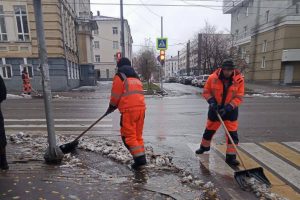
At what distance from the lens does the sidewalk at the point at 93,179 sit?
3.31 m

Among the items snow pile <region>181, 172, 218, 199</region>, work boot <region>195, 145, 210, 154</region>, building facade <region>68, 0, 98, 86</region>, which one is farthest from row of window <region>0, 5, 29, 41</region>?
snow pile <region>181, 172, 218, 199</region>

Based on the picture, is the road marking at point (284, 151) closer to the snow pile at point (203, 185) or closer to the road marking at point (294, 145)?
the road marking at point (294, 145)

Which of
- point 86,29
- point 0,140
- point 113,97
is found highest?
point 86,29

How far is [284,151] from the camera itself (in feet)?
17.5

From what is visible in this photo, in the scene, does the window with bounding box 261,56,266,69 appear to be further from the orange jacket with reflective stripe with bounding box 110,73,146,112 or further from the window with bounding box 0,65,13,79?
the orange jacket with reflective stripe with bounding box 110,73,146,112

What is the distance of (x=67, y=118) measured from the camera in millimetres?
9023

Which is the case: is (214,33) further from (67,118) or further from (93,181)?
(93,181)

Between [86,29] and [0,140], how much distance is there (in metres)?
26.8

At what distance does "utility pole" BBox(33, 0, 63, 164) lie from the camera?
4043mm

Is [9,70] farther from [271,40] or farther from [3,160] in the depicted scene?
[271,40]

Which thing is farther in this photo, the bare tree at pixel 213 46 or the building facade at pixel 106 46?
the building facade at pixel 106 46

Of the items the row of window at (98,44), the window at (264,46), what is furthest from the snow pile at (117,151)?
the row of window at (98,44)

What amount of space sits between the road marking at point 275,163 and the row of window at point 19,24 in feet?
64.4

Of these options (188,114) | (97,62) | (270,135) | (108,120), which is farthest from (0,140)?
(97,62)
